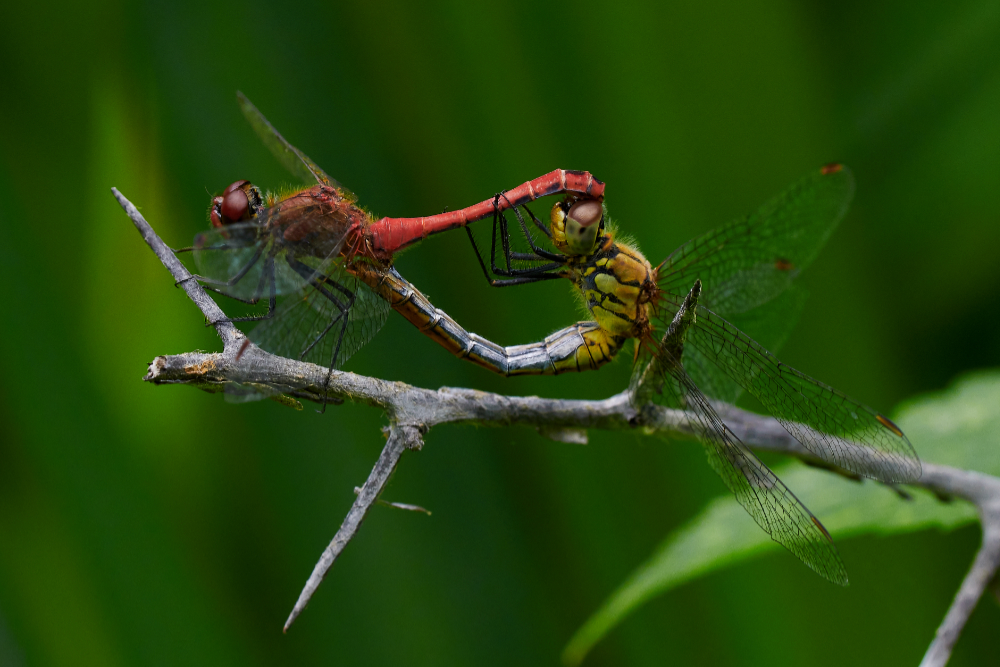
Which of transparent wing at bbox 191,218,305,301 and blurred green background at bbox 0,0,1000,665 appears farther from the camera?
blurred green background at bbox 0,0,1000,665

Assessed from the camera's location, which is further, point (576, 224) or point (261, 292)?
point (576, 224)

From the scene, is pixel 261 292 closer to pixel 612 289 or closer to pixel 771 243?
pixel 612 289

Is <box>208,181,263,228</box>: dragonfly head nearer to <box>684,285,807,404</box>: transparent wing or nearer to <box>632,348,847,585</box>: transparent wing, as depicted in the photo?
<box>632,348,847,585</box>: transparent wing

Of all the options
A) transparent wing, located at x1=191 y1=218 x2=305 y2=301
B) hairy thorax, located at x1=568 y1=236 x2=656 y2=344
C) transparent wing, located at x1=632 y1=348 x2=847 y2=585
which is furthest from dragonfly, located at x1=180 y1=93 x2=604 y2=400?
transparent wing, located at x1=632 y1=348 x2=847 y2=585

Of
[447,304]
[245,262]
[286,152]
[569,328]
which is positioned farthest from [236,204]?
[447,304]

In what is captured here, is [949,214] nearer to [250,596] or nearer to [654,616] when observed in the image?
[654,616]

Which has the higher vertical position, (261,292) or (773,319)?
(261,292)

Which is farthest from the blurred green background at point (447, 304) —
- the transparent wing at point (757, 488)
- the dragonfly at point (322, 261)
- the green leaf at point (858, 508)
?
the transparent wing at point (757, 488)

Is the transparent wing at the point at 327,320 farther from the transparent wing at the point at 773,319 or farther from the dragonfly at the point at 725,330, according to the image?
the transparent wing at the point at 773,319
